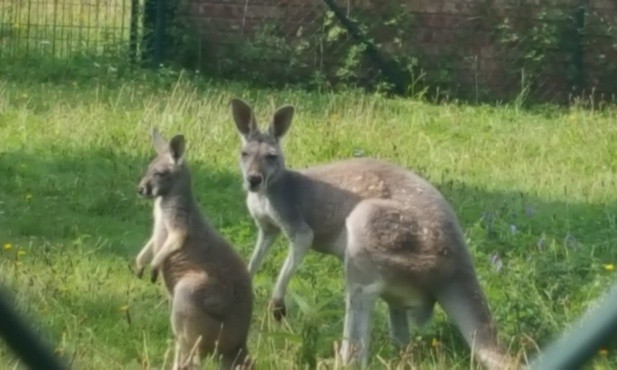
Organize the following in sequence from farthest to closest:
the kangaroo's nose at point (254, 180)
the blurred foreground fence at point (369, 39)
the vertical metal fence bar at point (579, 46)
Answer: the vertical metal fence bar at point (579, 46)
the blurred foreground fence at point (369, 39)
the kangaroo's nose at point (254, 180)

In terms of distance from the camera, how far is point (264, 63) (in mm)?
15070

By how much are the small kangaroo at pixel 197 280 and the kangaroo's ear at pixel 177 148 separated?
0.15m

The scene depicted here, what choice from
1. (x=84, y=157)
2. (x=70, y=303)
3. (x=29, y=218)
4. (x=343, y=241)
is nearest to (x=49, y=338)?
(x=70, y=303)

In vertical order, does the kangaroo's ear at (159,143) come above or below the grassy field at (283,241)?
above

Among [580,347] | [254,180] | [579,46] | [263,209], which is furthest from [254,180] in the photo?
[579,46]

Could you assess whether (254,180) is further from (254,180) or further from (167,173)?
(167,173)

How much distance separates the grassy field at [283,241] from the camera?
565cm

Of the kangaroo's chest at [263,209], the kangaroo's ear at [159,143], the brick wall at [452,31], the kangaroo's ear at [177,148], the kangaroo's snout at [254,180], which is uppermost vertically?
the kangaroo's ear at [177,148]

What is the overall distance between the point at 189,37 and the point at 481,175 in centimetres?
593

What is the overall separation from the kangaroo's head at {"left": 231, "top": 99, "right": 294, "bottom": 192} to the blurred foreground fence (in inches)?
340

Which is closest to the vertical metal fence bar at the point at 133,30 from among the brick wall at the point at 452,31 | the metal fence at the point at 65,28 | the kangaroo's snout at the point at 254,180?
the metal fence at the point at 65,28

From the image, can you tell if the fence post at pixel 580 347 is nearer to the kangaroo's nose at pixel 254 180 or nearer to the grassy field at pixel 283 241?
the grassy field at pixel 283 241

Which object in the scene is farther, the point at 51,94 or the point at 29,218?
the point at 51,94

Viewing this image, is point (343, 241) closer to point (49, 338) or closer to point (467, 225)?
point (49, 338)
